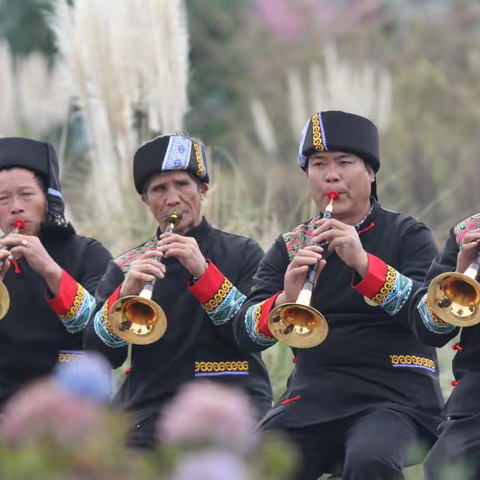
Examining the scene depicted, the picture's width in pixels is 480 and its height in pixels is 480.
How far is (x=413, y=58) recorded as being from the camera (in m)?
15.7

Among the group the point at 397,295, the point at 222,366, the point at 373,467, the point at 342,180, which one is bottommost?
the point at 373,467

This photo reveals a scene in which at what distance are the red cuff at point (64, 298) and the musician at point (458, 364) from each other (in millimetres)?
1467

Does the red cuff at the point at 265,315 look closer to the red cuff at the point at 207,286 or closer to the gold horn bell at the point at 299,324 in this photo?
the gold horn bell at the point at 299,324

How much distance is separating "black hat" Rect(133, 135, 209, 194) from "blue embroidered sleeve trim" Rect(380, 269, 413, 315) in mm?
1117

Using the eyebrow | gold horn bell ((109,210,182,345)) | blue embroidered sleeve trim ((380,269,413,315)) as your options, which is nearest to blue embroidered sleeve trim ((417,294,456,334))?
blue embroidered sleeve trim ((380,269,413,315))

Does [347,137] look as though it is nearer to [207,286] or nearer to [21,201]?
[207,286]

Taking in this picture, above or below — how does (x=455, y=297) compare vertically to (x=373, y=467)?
above

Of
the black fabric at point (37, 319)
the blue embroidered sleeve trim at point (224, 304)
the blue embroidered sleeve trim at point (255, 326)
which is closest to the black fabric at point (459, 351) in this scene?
the blue embroidered sleeve trim at point (255, 326)

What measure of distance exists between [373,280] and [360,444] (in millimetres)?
584

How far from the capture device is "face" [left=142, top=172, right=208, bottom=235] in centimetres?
456

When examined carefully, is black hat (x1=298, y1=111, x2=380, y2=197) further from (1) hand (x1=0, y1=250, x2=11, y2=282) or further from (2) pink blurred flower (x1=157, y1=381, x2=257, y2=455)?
(2) pink blurred flower (x1=157, y1=381, x2=257, y2=455)

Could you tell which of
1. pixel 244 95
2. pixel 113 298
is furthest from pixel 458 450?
pixel 244 95

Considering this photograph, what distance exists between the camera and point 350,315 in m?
4.08

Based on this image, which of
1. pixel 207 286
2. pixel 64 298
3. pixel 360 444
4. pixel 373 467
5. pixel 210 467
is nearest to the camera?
pixel 210 467
